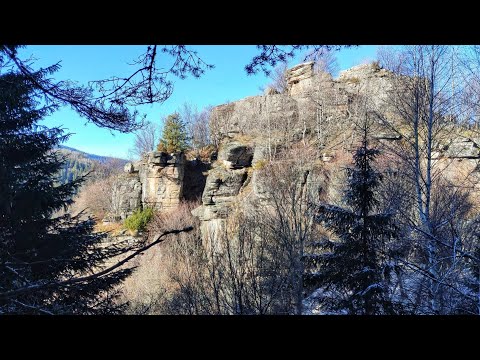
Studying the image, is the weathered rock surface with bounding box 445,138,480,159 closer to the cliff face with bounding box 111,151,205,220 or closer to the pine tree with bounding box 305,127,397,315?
the pine tree with bounding box 305,127,397,315

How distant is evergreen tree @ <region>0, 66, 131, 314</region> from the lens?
2.55 m

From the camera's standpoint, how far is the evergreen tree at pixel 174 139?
11.4 m

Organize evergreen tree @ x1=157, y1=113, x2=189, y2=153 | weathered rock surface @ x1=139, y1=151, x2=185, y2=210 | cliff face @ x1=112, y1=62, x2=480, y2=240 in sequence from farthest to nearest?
weathered rock surface @ x1=139, y1=151, x2=185, y2=210, evergreen tree @ x1=157, y1=113, x2=189, y2=153, cliff face @ x1=112, y1=62, x2=480, y2=240

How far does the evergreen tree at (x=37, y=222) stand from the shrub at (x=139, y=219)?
5096mm

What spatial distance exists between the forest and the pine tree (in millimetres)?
18

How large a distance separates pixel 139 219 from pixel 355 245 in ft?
27.6

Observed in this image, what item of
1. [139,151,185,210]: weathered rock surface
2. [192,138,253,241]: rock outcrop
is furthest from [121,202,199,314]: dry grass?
[139,151,185,210]: weathered rock surface

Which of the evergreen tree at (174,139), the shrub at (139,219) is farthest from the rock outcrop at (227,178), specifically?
the shrub at (139,219)

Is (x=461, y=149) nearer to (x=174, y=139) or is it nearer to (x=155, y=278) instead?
(x=155, y=278)

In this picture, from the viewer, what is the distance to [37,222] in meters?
3.70
